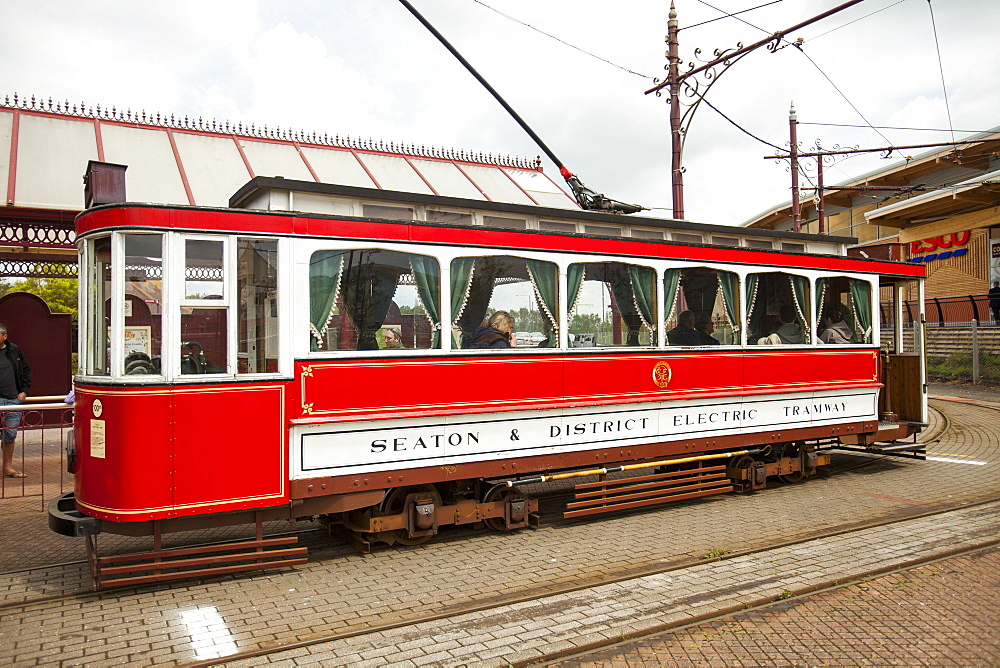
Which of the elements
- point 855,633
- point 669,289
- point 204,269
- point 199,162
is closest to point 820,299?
point 669,289

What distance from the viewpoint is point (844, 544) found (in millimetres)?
6879

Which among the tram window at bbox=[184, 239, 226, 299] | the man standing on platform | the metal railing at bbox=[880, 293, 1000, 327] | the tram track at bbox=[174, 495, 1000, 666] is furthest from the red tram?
the metal railing at bbox=[880, 293, 1000, 327]

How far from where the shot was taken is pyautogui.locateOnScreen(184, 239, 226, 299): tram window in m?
5.82

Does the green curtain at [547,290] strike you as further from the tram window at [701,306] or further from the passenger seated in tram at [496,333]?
the tram window at [701,306]

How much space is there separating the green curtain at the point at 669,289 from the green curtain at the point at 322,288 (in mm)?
3717

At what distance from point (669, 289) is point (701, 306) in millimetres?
544

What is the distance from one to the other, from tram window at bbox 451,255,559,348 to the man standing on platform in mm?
6496

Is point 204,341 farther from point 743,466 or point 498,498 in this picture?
point 743,466

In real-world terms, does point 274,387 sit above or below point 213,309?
below

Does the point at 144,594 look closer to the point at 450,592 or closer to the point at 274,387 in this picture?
the point at 274,387

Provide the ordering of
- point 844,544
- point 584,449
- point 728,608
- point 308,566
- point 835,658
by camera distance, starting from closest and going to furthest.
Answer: point 835,658
point 728,608
point 308,566
point 844,544
point 584,449

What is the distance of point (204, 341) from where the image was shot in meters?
5.85

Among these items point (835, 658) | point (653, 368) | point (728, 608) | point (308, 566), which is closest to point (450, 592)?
point (308, 566)

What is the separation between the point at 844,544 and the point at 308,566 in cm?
479
